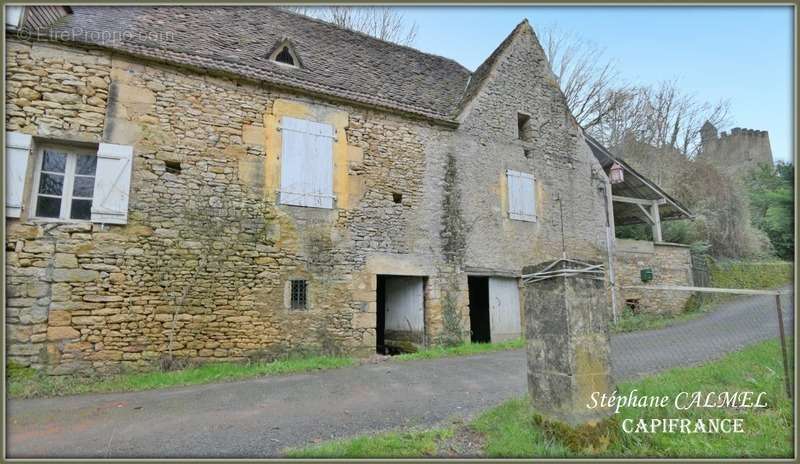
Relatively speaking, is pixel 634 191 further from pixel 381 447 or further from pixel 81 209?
pixel 81 209

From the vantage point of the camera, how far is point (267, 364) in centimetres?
680

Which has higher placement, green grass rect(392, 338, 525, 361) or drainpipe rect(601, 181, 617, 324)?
drainpipe rect(601, 181, 617, 324)

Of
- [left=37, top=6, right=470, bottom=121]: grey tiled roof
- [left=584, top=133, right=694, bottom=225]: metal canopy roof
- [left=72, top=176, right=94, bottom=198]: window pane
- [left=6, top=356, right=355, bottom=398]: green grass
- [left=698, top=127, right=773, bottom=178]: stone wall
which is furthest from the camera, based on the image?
[left=698, top=127, right=773, bottom=178]: stone wall

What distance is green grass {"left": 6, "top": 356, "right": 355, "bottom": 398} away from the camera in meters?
5.34

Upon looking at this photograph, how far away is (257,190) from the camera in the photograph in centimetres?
752

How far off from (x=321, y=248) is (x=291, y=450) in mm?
4891

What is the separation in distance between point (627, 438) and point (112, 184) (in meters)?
7.38

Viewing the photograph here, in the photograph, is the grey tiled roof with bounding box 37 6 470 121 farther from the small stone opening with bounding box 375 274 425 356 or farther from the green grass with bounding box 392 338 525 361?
the green grass with bounding box 392 338 525 361

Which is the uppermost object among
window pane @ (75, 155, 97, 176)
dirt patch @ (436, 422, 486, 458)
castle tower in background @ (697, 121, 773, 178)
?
castle tower in background @ (697, 121, 773, 178)

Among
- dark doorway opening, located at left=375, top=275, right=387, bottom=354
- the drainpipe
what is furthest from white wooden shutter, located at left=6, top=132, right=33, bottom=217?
the drainpipe

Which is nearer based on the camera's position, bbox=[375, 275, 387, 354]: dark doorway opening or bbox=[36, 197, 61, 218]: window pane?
bbox=[36, 197, 61, 218]: window pane

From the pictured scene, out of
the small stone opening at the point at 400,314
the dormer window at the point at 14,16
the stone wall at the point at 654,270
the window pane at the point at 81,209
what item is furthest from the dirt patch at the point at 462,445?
the stone wall at the point at 654,270

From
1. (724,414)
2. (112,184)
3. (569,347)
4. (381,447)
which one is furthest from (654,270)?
(112,184)

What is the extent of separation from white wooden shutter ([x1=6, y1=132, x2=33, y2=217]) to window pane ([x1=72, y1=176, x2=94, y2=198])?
1.98 ft
